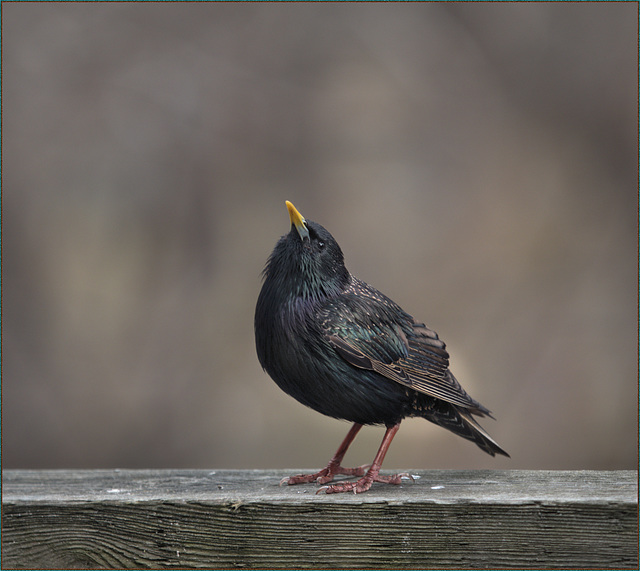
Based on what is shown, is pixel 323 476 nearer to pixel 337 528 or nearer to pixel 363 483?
pixel 363 483

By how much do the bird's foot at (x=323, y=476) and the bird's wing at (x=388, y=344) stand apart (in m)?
0.45

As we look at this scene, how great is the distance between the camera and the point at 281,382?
2645mm

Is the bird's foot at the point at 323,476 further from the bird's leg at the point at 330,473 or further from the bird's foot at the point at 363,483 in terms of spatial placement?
the bird's foot at the point at 363,483

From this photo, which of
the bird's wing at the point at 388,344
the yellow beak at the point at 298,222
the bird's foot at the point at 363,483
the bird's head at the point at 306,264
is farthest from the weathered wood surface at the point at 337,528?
the yellow beak at the point at 298,222

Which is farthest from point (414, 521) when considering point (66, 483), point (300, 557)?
point (66, 483)

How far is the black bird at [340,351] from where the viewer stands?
2594 mm

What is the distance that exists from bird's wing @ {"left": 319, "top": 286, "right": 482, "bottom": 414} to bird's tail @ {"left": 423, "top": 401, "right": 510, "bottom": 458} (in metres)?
0.07

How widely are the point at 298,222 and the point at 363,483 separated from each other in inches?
37.3

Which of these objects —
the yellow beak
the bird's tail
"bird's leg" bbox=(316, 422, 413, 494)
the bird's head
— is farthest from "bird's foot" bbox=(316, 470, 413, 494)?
the yellow beak

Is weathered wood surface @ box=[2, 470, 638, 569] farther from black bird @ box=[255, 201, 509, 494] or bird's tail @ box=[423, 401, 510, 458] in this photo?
bird's tail @ box=[423, 401, 510, 458]

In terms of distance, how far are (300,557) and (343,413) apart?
0.55 meters

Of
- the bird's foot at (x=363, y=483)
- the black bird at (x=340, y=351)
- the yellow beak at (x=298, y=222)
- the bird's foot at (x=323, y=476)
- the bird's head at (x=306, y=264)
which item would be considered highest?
the yellow beak at (x=298, y=222)

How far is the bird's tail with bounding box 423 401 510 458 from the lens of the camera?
2898mm

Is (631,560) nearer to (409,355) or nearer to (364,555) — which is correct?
(364,555)
